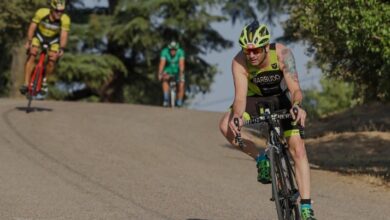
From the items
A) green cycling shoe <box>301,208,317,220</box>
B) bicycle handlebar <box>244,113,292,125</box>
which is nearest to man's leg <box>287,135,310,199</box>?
green cycling shoe <box>301,208,317,220</box>

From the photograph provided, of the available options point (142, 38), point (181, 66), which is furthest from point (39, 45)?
point (142, 38)

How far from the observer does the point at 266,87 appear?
7.36 meters

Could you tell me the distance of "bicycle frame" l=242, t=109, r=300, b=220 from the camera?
694 cm

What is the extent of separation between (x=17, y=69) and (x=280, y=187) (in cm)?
2868

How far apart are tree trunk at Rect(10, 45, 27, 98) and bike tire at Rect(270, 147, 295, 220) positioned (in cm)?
2756

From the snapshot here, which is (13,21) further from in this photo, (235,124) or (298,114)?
(298,114)

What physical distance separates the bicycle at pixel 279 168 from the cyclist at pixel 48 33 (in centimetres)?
930

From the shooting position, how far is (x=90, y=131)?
1529cm

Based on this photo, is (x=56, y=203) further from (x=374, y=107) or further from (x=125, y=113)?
(x=374, y=107)

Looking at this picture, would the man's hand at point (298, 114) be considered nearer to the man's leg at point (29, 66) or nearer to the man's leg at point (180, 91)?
the man's leg at point (29, 66)

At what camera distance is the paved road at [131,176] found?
8.73 m

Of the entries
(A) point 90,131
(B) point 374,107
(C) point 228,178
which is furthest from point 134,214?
(B) point 374,107

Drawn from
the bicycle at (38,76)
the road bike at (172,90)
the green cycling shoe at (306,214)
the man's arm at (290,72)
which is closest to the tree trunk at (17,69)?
the road bike at (172,90)

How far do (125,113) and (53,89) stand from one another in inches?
655
